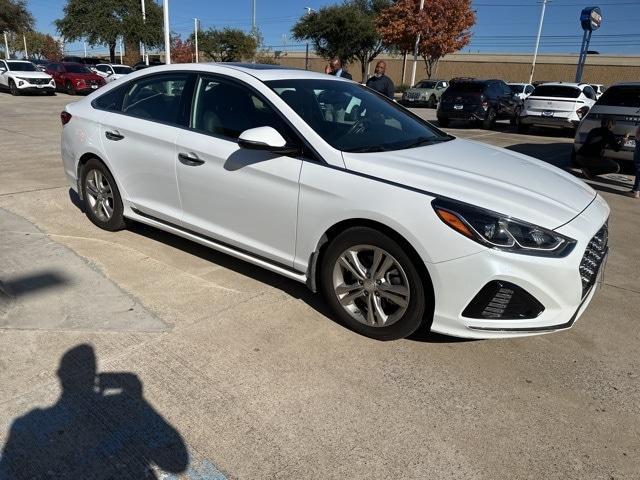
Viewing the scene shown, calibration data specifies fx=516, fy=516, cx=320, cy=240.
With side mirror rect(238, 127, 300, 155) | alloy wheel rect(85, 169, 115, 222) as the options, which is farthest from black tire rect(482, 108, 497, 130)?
side mirror rect(238, 127, 300, 155)

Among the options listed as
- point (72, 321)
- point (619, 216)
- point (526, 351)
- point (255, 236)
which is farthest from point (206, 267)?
point (619, 216)

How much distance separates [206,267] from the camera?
4.28 meters

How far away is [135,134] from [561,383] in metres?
3.62

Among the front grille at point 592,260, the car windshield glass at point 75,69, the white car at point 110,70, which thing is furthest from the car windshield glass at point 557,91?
the car windshield glass at point 75,69

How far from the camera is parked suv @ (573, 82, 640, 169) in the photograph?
8.11m

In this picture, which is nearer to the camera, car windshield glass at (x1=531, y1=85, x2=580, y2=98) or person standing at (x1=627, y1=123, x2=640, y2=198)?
person standing at (x1=627, y1=123, x2=640, y2=198)

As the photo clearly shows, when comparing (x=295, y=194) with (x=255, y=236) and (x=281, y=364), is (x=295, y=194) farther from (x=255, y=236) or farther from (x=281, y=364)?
(x=281, y=364)

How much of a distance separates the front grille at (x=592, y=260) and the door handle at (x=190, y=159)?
8.51ft

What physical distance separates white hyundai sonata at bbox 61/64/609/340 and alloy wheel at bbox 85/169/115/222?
7.3 inches

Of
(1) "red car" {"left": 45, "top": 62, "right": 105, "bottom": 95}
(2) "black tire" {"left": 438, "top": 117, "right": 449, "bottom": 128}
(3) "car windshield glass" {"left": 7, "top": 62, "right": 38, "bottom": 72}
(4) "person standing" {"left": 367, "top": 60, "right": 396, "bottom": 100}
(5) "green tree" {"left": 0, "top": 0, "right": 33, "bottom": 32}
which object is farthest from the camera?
(5) "green tree" {"left": 0, "top": 0, "right": 33, "bottom": 32}

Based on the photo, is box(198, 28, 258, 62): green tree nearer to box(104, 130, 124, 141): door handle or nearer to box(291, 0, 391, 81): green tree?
box(291, 0, 391, 81): green tree

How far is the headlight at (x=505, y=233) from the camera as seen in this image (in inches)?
108

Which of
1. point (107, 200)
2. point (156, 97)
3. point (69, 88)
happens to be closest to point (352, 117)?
point (156, 97)

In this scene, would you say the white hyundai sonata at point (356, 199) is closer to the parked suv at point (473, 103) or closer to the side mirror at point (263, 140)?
the side mirror at point (263, 140)
